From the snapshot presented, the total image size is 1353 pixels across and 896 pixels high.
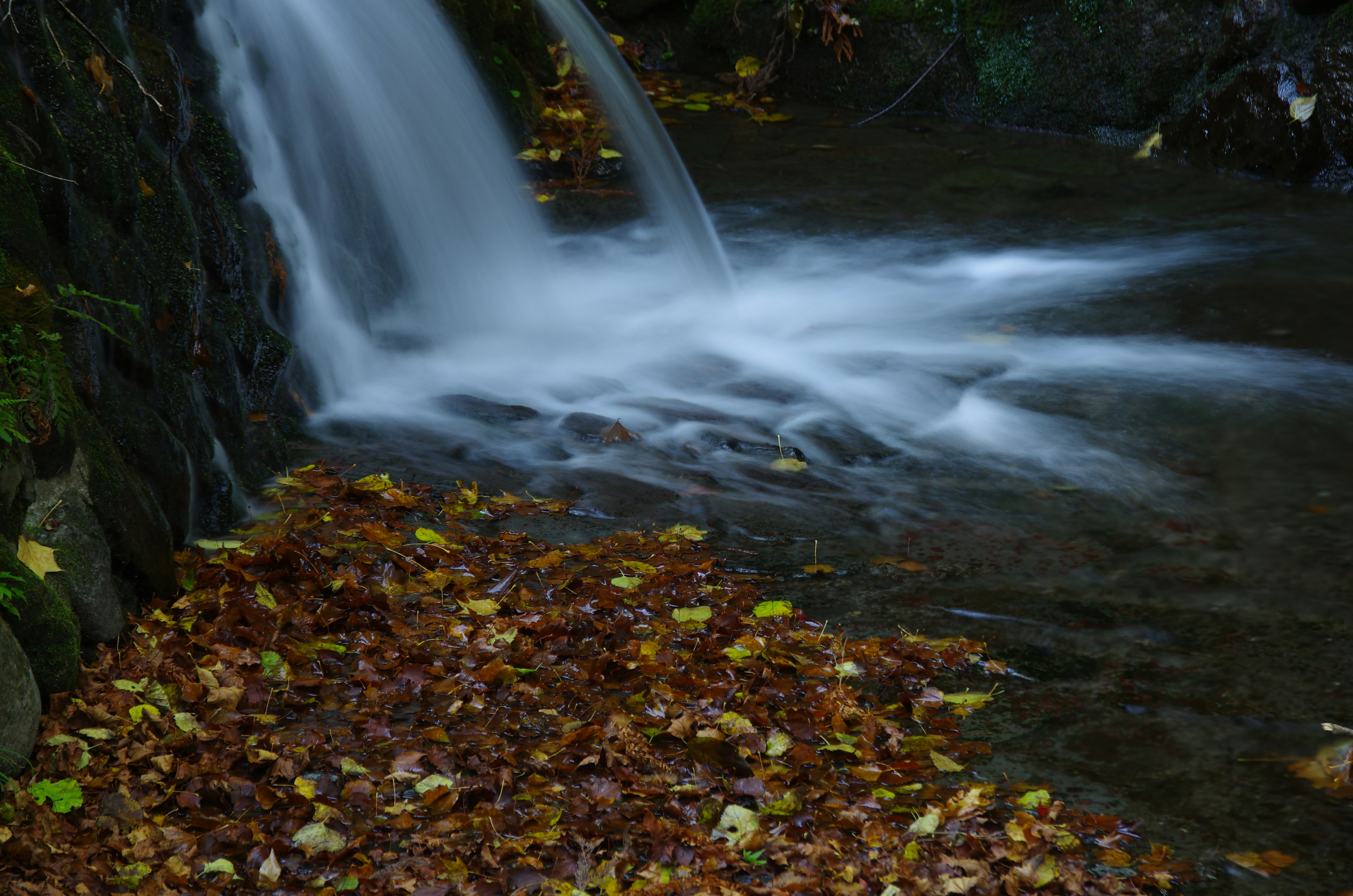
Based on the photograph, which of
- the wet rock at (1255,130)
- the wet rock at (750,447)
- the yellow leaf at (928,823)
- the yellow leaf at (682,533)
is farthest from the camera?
the wet rock at (1255,130)

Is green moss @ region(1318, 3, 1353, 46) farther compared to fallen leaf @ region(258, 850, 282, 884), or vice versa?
green moss @ region(1318, 3, 1353, 46)

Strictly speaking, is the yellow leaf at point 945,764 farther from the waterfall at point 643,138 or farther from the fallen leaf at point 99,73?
the waterfall at point 643,138

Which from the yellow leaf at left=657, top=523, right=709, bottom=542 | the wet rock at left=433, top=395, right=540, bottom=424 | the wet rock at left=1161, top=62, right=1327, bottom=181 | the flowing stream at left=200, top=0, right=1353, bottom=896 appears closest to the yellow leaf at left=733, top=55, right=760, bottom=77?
the flowing stream at left=200, top=0, right=1353, bottom=896

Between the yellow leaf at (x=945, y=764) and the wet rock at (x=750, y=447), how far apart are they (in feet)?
7.83

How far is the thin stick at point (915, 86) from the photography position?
10602 mm

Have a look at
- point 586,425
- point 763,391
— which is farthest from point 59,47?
point 763,391

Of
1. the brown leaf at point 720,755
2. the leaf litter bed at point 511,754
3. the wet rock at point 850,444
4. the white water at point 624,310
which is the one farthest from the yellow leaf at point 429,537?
the wet rock at point 850,444

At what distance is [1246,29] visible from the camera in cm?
904

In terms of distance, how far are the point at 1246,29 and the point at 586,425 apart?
284 inches

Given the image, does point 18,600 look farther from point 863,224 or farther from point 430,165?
point 863,224

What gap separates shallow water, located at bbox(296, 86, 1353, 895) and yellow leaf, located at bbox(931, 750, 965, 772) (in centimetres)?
7

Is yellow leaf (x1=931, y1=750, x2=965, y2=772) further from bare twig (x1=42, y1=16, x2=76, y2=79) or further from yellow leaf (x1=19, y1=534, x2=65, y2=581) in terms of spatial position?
bare twig (x1=42, y1=16, x2=76, y2=79)

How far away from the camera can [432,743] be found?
275 cm

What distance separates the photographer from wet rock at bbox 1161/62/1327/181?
340 inches
